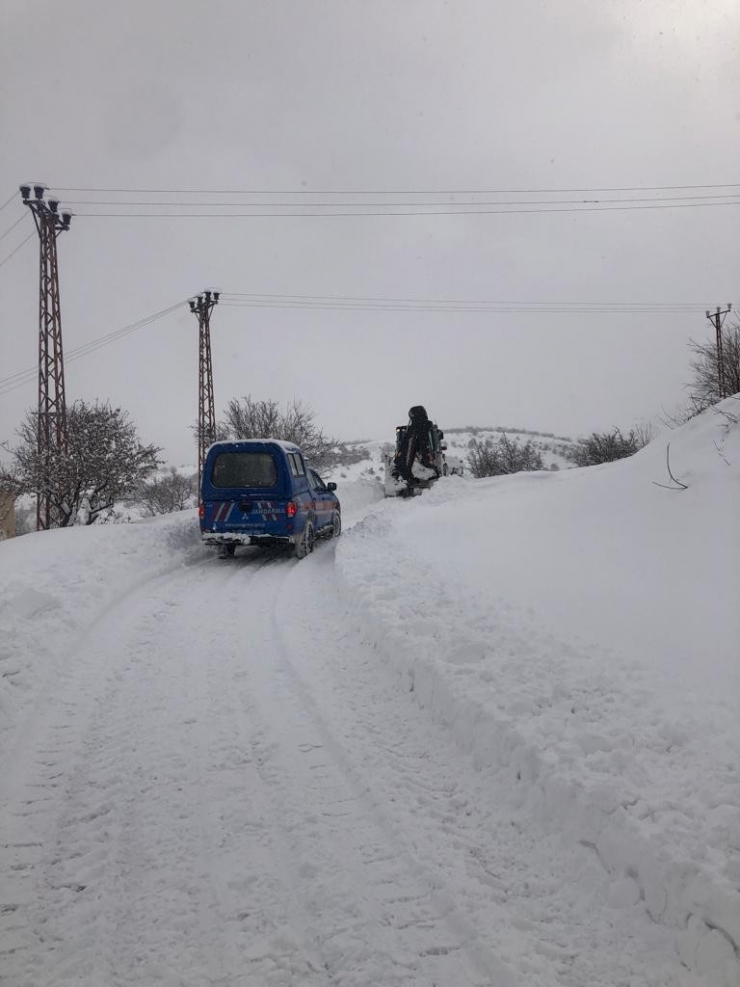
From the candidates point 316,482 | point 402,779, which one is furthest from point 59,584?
point 316,482

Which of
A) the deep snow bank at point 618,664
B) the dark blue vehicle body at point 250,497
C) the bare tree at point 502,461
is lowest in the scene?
the deep snow bank at point 618,664

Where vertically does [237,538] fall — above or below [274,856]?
above

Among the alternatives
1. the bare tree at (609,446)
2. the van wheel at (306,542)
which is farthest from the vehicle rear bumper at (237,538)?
the bare tree at (609,446)

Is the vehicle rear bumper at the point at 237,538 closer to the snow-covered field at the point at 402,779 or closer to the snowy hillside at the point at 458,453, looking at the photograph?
the snow-covered field at the point at 402,779

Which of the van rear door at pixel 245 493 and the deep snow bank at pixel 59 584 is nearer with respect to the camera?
the deep snow bank at pixel 59 584

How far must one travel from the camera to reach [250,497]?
33.5ft

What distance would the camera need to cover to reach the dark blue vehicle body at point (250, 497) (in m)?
10.2

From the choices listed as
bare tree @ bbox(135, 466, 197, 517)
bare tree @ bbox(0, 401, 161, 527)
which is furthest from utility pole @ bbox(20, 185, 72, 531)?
bare tree @ bbox(135, 466, 197, 517)

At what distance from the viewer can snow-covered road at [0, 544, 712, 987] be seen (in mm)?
2068

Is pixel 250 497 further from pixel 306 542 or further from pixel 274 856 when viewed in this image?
pixel 274 856

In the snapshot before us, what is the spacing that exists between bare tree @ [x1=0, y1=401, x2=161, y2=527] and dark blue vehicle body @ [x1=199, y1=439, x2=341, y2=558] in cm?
993

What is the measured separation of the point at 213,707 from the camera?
4215 mm

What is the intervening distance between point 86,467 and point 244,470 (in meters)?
10.4

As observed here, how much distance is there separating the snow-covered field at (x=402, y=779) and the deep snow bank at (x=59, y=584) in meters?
0.05
